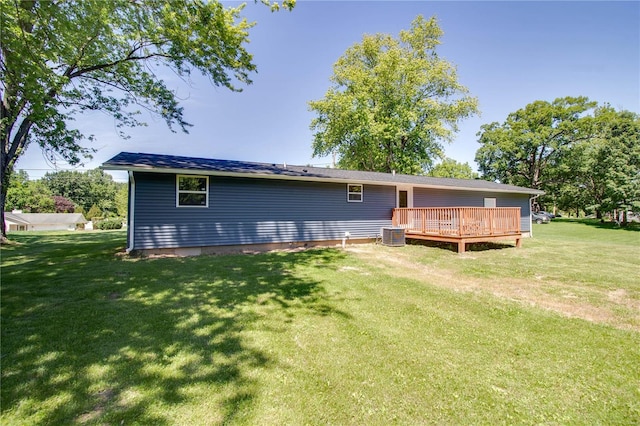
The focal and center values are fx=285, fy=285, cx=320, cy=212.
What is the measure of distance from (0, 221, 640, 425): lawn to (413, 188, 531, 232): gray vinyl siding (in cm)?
791

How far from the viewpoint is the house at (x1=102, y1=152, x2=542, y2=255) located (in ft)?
26.8

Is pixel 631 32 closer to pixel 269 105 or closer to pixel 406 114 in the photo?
pixel 406 114

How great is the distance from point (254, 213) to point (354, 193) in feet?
14.0

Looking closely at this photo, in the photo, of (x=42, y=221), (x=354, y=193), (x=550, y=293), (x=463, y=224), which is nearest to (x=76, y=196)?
(x=42, y=221)

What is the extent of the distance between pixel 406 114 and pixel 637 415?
22.6 m

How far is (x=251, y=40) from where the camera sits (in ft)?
39.7

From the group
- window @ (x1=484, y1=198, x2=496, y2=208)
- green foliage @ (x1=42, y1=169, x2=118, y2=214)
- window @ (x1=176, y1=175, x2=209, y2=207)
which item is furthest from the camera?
green foliage @ (x1=42, y1=169, x2=118, y2=214)

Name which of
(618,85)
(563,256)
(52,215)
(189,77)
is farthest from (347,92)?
(52,215)

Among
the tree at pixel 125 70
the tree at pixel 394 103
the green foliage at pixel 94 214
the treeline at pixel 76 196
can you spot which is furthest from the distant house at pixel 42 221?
the tree at pixel 394 103

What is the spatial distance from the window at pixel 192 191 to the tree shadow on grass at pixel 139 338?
9.30 feet

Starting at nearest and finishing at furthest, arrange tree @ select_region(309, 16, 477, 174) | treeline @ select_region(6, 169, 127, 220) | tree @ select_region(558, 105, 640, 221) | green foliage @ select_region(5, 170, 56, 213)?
1. tree @ select_region(558, 105, 640, 221)
2. tree @ select_region(309, 16, 477, 174)
3. green foliage @ select_region(5, 170, 56, 213)
4. treeline @ select_region(6, 169, 127, 220)

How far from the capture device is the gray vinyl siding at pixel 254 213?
8.20 meters

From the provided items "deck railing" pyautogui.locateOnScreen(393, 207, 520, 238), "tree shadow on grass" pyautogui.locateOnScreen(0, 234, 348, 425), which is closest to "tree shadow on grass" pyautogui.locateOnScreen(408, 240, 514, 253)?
A: "deck railing" pyautogui.locateOnScreen(393, 207, 520, 238)

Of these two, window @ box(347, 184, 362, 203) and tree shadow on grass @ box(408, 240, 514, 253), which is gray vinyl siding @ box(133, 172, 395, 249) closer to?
window @ box(347, 184, 362, 203)
